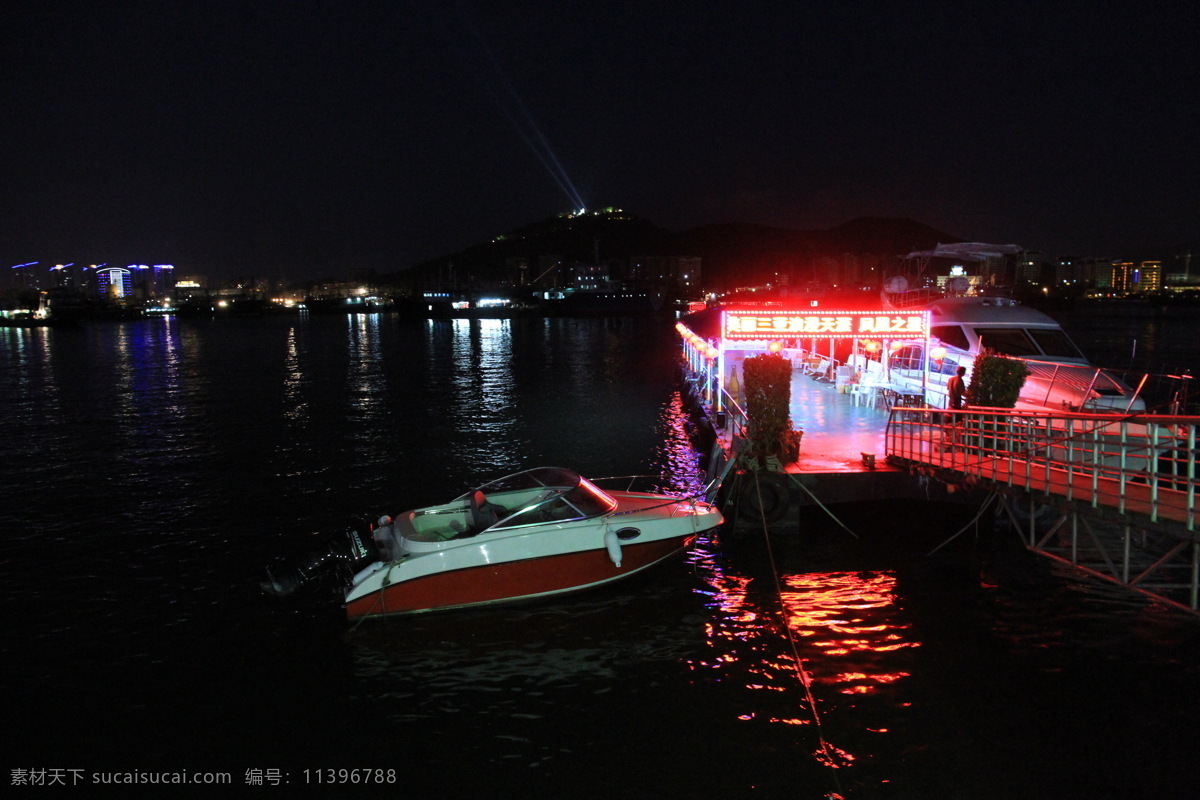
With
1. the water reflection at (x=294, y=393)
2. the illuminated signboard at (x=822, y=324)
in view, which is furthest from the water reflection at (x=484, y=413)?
the illuminated signboard at (x=822, y=324)

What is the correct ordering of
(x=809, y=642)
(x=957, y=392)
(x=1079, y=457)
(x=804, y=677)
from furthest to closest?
1. (x=957, y=392)
2. (x=1079, y=457)
3. (x=809, y=642)
4. (x=804, y=677)

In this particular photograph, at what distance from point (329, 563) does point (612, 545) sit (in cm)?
433

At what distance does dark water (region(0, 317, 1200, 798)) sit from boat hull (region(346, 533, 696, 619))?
1.09 feet

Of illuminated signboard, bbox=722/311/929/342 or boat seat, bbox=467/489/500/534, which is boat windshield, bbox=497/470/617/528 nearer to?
boat seat, bbox=467/489/500/534

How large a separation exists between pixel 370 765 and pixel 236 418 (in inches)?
1079

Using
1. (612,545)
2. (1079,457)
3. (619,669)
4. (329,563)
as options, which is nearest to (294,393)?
(329,563)

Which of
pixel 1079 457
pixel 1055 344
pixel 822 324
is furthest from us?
pixel 1055 344

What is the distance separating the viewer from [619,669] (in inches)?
396

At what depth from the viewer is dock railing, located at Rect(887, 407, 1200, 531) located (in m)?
9.76

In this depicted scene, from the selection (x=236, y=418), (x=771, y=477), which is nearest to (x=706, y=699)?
(x=771, y=477)

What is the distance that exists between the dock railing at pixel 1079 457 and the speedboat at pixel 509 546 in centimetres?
498

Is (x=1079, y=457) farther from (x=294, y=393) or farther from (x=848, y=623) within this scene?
(x=294, y=393)

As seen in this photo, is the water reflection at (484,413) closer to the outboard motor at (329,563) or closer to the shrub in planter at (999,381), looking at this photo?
the outboard motor at (329,563)

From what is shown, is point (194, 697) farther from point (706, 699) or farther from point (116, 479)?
point (116, 479)
